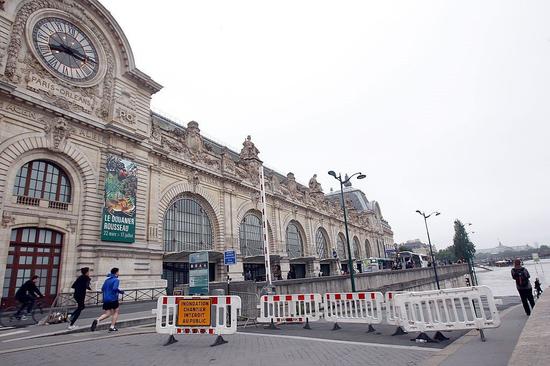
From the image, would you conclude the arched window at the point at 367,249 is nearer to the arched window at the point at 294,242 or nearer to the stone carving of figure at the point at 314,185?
the stone carving of figure at the point at 314,185

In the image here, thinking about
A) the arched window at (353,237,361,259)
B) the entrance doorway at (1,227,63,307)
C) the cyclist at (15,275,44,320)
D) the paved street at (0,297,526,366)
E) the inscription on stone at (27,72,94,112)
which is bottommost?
the paved street at (0,297,526,366)

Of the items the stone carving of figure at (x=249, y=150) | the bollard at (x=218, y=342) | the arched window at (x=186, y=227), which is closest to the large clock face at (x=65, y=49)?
the arched window at (x=186, y=227)

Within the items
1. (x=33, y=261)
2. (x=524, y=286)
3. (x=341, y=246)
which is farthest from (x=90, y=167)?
(x=341, y=246)

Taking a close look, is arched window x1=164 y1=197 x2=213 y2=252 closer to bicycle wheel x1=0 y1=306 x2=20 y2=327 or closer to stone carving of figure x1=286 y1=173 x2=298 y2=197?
bicycle wheel x1=0 y1=306 x2=20 y2=327

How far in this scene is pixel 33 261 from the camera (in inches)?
727

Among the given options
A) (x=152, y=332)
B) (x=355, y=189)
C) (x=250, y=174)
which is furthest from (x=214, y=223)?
(x=355, y=189)

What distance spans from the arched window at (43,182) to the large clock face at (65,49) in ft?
20.7

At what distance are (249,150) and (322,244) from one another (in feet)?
78.0

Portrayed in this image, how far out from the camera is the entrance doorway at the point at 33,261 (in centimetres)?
1727

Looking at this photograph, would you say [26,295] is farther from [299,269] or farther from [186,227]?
[299,269]

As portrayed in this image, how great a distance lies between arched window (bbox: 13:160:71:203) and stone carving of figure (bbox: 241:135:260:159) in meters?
22.1

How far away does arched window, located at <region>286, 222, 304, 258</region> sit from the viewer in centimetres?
4572

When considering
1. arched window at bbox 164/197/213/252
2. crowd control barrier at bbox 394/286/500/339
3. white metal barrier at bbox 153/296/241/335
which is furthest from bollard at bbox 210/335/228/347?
arched window at bbox 164/197/213/252

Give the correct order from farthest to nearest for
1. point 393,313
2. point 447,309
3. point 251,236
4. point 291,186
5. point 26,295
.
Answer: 1. point 291,186
2. point 251,236
3. point 26,295
4. point 393,313
5. point 447,309
